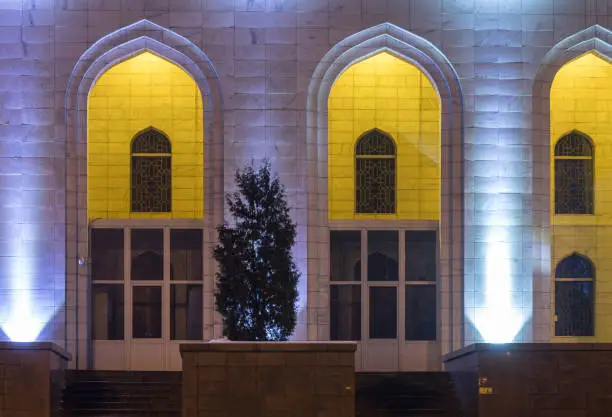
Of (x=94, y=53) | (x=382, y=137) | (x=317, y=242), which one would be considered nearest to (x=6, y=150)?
(x=94, y=53)

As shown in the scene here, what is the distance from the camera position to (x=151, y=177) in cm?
2295

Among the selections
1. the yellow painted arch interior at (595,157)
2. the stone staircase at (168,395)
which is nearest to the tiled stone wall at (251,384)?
the stone staircase at (168,395)

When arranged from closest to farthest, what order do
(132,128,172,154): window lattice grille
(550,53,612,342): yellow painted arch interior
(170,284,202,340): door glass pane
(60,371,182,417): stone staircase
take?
1. (60,371,182,417): stone staircase
2. (170,284,202,340): door glass pane
3. (132,128,172,154): window lattice grille
4. (550,53,612,342): yellow painted arch interior

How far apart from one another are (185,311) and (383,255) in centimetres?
439

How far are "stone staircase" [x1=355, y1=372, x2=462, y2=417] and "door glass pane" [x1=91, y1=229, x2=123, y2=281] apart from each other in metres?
5.78

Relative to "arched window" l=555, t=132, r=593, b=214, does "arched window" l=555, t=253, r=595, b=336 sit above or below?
below

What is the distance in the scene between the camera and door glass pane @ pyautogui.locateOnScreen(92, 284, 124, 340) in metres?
22.3

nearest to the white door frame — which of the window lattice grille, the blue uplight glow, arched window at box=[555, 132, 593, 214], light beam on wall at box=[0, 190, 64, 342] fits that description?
light beam on wall at box=[0, 190, 64, 342]

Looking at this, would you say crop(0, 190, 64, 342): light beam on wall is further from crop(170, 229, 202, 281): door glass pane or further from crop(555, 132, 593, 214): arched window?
crop(555, 132, 593, 214): arched window

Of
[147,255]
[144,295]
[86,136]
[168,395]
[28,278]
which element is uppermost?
[86,136]

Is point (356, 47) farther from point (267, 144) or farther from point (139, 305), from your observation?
point (139, 305)

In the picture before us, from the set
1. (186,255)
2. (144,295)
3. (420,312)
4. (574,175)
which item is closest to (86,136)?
(186,255)

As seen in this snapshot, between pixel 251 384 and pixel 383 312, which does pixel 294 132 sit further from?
pixel 251 384

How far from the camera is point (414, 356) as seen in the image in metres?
22.5
